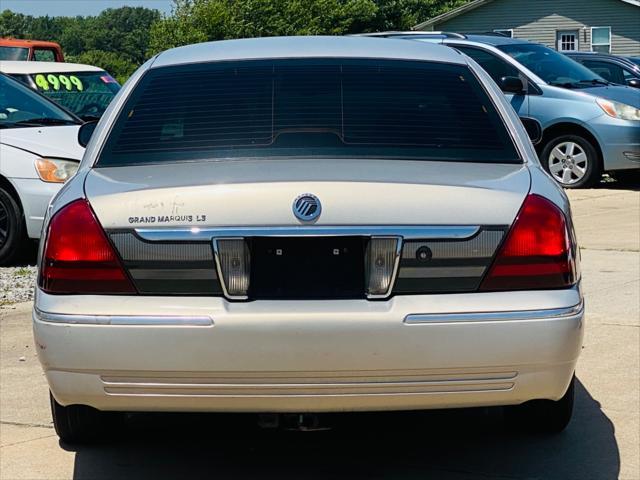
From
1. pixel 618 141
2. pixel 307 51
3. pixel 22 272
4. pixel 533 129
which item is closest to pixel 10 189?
pixel 22 272

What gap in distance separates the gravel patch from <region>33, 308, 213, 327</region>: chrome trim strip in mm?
4208

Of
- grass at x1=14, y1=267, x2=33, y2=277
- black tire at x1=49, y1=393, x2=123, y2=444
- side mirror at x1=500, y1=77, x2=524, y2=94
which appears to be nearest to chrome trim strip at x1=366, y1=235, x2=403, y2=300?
black tire at x1=49, y1=393, x2=123, y2=444

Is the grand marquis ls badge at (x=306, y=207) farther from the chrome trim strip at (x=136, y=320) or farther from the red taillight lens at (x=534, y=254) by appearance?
the red taillight lens at (x=534, y=254)

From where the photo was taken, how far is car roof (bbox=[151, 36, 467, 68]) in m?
4.82

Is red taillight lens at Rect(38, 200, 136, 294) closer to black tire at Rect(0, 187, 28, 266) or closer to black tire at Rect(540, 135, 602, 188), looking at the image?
black tire at Rect(0, 187, 28, 266)

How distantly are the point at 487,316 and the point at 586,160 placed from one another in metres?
11.2

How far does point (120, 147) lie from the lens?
4.36 meters

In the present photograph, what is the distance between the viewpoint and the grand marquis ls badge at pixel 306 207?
12.3 ft

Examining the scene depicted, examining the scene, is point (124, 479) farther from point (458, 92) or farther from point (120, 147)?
point (458, 92)

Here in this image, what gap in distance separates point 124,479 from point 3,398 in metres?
1.34

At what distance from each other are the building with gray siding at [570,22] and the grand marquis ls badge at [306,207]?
4175 centimetres

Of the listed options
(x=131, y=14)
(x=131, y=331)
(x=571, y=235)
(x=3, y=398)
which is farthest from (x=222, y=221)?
(x=131, y=14)

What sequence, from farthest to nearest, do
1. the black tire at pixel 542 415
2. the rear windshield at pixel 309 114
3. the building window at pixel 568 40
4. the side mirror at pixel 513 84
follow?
1. the building window at pixel 568 40
2. the side mirror at pixel 513 84
3. the black tire at pixel 542 415
4. the rear windshield at pixel 309 114

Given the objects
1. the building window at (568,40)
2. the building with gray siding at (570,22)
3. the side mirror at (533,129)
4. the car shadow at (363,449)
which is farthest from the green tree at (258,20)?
the car shadow at (363,449)
